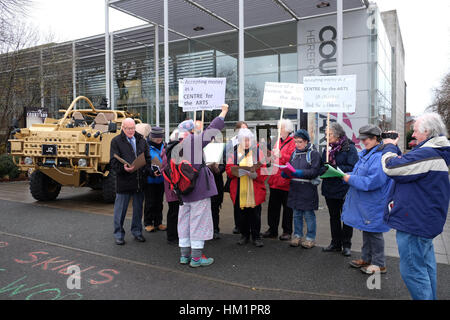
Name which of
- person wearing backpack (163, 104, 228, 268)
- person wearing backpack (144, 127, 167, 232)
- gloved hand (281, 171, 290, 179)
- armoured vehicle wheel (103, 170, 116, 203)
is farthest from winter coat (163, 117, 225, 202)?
armoured vehicle wheel (103, 170, 116, 203)

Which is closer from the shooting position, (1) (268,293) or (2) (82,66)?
(1) (268,293)

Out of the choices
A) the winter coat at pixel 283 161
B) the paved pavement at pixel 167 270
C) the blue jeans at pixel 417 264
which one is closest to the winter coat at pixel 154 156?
the paved pavement at pixel 167 270

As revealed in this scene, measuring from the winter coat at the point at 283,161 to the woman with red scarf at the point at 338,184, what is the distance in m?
0.68

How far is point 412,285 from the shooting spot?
2828mm

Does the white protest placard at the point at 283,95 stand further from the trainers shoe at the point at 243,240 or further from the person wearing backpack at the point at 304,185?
the trainers shoe at the point at 243,240

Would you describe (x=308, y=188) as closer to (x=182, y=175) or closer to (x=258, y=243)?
(x=258, y=243)

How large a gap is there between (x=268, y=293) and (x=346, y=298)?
2.38 ft

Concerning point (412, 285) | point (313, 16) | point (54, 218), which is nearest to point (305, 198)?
point (412, 285)

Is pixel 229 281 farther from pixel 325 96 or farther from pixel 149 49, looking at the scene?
pixel 149 49

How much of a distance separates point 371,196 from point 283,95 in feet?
7.83

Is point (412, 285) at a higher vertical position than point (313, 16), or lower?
lower

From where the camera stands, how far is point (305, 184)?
4.62m

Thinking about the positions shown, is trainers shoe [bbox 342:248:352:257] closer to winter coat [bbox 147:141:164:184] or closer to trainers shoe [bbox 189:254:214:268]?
→ trainers shoe [bbox 189:254:214:268]

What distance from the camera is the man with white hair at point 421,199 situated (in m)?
2.71
